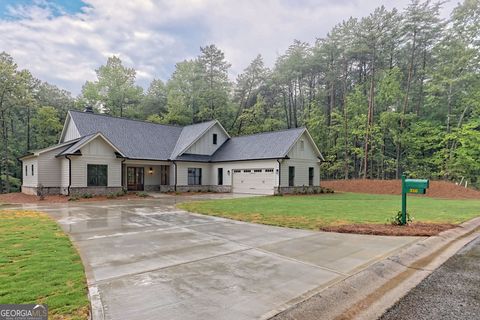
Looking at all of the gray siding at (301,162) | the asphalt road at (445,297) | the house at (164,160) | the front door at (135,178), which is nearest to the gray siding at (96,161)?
the house at (164,160)

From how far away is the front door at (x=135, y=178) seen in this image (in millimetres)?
22734

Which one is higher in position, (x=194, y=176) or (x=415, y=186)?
(x=415, y=186)

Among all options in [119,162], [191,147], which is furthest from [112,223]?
[191,147]

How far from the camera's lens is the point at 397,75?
30.4 m

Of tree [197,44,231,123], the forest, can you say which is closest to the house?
the forest

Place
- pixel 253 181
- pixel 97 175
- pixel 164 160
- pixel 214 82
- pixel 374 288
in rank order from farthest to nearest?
pixel 214 82, pixel 164 160, pixel 253 181, pixel 97 175, pixel 374 288

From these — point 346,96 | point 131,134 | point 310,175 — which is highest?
point 346,96

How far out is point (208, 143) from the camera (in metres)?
25.6

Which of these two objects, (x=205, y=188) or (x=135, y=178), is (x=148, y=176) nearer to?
(x=135, y=178)

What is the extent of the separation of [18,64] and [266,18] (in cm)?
2563

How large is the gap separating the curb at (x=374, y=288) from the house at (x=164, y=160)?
15.4 m

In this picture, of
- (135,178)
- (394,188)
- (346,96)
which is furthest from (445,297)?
(346,96)

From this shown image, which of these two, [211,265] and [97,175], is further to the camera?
[97,175]

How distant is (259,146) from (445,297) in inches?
793
